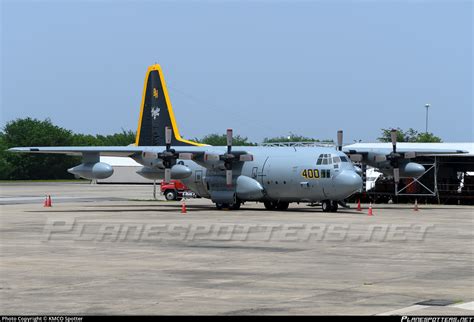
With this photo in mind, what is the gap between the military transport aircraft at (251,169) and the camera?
45188mm

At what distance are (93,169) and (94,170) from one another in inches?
5.2

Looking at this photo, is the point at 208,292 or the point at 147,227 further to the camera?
the point at 147,227

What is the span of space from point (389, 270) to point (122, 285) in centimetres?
685

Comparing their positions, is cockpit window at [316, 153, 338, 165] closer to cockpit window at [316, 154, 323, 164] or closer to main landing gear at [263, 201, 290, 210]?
cockpit window at [316, 154, 323, 164]

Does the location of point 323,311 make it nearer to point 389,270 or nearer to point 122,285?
point 122,285

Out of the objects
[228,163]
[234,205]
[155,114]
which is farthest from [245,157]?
[155,114]

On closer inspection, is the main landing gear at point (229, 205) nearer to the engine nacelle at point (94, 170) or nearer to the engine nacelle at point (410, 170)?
the engine nacelle at point (94, 170)

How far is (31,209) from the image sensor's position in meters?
49.4

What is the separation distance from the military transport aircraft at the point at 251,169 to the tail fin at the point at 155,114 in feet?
8.54

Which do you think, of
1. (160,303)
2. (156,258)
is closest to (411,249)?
(156,258)

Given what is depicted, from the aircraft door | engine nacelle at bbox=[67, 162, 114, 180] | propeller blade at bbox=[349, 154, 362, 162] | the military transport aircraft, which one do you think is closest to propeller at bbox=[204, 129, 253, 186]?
the military transport aircraft

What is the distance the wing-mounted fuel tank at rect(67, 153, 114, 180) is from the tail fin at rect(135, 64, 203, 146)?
7805 mm

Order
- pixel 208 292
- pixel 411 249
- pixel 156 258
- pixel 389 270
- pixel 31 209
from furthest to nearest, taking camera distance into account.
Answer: pixel 31 209, pixel 411 249, pixel 156 258, pixel 389 270, pixel 208 292

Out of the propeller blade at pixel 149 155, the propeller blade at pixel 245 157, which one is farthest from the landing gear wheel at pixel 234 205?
the propeller blade at pixel 149 155
